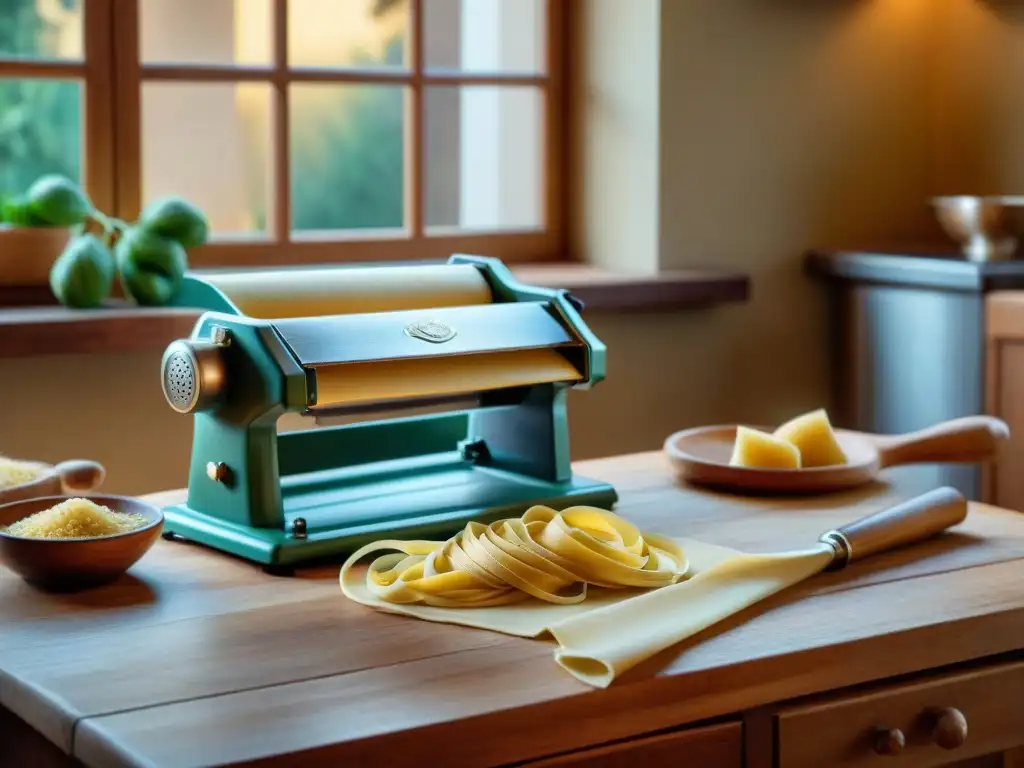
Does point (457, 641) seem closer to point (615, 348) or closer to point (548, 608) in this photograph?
point (548, 608)

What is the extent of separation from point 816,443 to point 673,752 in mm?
757

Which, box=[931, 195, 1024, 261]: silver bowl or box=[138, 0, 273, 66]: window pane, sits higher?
box=[138, 0, 273, 66]: window pane

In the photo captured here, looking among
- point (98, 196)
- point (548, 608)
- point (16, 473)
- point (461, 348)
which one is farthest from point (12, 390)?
point (548, 608)

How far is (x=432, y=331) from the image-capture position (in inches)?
65.9

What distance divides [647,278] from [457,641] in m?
1.76

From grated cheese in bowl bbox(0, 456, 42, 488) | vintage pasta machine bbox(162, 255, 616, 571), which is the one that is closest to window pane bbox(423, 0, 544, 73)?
vintage pasta machine bbox(162, 255, 616, 571)

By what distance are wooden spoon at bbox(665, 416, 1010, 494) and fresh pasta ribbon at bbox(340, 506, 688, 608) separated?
1.23 feet

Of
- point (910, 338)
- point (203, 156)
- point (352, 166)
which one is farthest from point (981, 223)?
point (352, 166)

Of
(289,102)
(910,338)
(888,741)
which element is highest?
(289,102)

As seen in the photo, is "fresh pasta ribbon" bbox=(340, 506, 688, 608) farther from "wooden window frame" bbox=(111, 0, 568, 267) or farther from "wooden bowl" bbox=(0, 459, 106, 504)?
"wooden window frame" bbox=(111, 0, 568, 267)

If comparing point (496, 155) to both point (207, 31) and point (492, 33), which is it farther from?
point (207, 31)

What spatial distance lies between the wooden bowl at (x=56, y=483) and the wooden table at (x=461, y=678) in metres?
0.11

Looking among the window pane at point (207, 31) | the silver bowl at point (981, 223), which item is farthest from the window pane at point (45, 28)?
the silver bowl at point (981, 223)

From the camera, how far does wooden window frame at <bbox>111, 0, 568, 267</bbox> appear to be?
2781 millimetres
